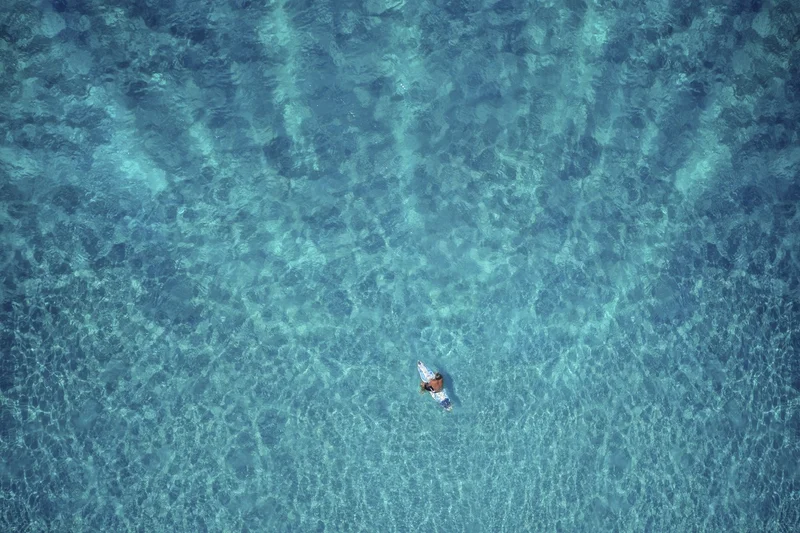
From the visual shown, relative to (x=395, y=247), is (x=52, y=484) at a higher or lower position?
lower

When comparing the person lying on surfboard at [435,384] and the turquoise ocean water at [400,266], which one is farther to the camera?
the person lying on surfboard at [435,384]

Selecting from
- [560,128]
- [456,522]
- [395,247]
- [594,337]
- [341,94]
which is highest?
[341,94]

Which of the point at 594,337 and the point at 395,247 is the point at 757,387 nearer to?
the point at 594,337

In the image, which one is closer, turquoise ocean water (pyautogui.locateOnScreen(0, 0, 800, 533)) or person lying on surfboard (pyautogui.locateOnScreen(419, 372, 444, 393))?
turquoise ocean water (pyautogui.locateOnScreen(0, 0, 800, 533))

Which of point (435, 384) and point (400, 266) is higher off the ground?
point (400, 266)

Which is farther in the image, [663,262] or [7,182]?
[663,262]

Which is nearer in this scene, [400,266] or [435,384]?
[435,384]

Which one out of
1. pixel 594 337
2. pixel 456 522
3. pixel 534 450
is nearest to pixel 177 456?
pixel 456 522
